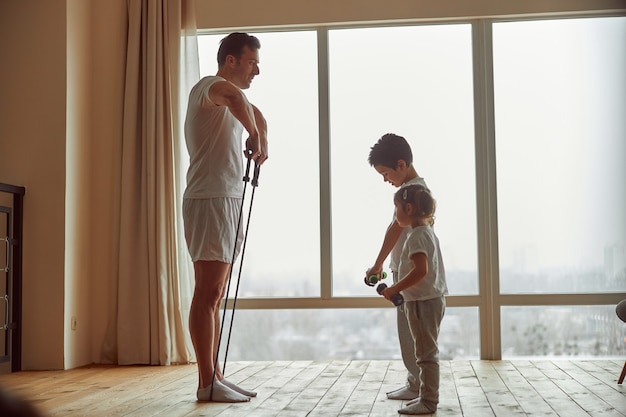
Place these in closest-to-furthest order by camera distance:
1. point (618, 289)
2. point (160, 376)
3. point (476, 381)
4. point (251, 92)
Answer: point (476, 381)
point (160, 376)
point (618, 289)
point (251, 92)

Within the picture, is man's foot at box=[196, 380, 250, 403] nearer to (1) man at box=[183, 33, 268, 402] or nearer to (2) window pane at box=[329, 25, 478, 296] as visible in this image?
(1) man at box=[183, 33, 268, 402]

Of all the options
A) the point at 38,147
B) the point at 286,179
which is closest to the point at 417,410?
the point at 286,179

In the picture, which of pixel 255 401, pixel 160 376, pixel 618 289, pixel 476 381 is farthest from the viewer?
pixel 618 289

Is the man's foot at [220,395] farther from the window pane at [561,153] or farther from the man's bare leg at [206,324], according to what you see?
the window pane at [561,153]

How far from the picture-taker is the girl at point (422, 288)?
2775 mm

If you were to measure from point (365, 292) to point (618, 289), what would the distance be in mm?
1538

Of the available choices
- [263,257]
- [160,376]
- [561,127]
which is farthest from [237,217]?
[561,127]

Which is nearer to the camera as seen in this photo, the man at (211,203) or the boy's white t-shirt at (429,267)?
the boy's white t-shirt at (429,267)

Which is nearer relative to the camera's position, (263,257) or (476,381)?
(476,381)

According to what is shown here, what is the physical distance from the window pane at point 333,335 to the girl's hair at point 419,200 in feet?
7.15

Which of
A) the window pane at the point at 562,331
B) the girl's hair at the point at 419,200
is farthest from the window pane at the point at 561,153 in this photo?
the girl's hair at the point at 419,200

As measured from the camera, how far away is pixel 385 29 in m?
5.17

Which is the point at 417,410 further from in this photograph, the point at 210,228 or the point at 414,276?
the point at 210,228

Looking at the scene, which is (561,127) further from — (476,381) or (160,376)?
(160,376)
